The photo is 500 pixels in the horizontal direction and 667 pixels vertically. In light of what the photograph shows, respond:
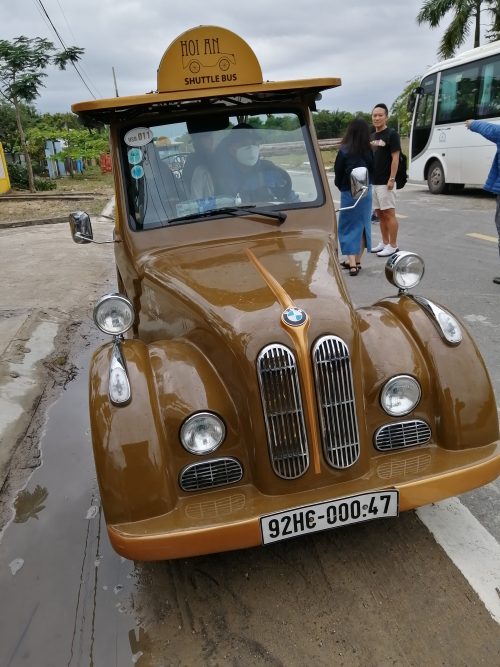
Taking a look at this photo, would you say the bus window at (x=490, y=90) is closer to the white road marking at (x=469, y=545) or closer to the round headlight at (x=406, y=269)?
the round headlight at (x=406, y=269)

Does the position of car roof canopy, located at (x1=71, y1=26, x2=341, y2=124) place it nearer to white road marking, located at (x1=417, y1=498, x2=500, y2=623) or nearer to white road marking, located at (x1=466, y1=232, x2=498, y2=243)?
white road marking, located at (x1=417, y1=498, x2=500, y2=623)

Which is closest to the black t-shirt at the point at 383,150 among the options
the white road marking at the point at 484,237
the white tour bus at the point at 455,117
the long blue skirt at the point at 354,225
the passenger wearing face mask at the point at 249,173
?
the long blue skirt at the point at 354,225

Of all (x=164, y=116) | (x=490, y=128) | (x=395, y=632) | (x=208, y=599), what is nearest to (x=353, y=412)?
(x=395, y=632)

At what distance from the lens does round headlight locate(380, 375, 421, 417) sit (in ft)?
8.97

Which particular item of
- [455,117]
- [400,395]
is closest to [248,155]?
[400,395]

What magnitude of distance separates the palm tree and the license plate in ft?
92.5

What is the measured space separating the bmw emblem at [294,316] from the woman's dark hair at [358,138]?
198 inches

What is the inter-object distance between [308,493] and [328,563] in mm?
514


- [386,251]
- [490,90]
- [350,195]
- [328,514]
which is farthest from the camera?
[490,90]

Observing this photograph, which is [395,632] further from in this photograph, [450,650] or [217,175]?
[217,175]

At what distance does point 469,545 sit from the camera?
2.84m

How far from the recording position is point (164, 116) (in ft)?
12.5

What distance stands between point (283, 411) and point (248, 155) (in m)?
2.05

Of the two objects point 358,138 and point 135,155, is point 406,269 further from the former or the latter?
point 358,138
